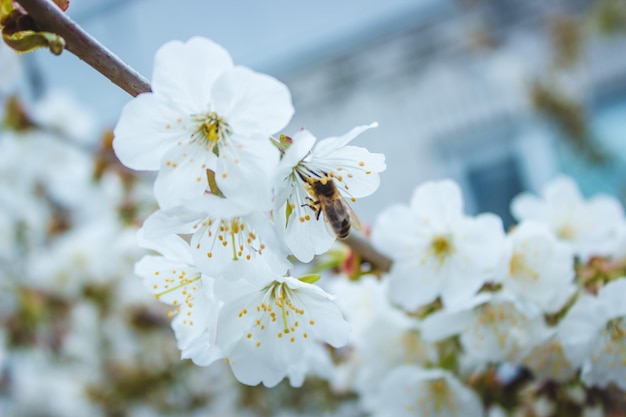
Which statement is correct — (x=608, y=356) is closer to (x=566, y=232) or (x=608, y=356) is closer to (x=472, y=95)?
(x=566, y=232)

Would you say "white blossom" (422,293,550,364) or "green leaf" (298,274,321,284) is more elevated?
"green leaf" (298,274,321,284)

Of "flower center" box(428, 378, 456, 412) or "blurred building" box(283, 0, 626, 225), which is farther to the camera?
"blurred building" box(283, 0, 626, 225)

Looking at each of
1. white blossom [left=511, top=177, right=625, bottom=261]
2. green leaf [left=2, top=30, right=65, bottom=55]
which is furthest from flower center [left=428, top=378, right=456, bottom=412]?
green leaf [left=2, top=30, right=65, bottom=55]

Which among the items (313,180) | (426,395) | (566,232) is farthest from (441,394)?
(313,180)

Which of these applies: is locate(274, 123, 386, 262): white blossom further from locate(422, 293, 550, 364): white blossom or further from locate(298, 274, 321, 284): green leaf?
→ locate(422, 293, 550, 364): white blossom

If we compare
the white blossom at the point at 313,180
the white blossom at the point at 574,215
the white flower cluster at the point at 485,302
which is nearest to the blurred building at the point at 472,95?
the white blossom at the point at 574,215

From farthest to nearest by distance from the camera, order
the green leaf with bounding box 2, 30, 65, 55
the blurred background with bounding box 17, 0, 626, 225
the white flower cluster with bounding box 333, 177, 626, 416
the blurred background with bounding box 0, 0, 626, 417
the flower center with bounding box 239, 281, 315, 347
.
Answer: the blurred background with bounding box 17, 0, 626, 225 → the blurred background with bounding box 0, 0, 626, 417 → the white flower cluster with bounding box 333, 177, 626, 416 → the flower center with bounding box 239, 281, 315, 347 → the green leaf with bounding box 2, 30, 65, 55

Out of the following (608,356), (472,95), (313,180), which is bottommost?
(608,356)

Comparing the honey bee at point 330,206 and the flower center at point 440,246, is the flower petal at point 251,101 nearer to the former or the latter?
the honey bee at point 330,206

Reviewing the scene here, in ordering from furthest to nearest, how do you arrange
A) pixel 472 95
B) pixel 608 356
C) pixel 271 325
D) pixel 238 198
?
pixel 472 95, pixel 608 356, pixel 271 325, pixel 238 198
